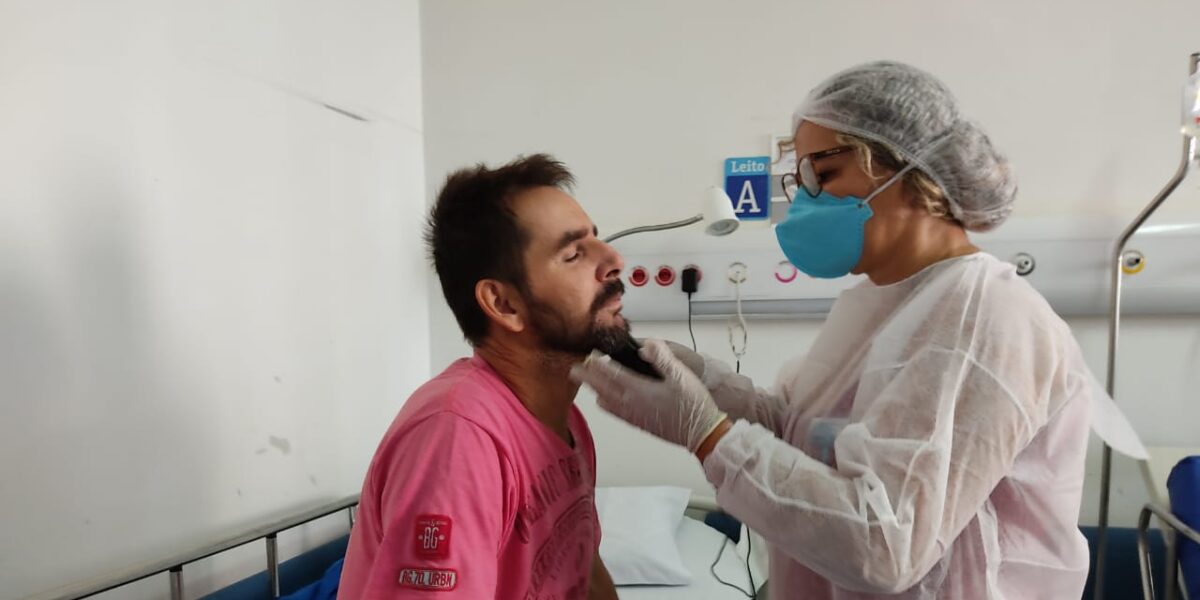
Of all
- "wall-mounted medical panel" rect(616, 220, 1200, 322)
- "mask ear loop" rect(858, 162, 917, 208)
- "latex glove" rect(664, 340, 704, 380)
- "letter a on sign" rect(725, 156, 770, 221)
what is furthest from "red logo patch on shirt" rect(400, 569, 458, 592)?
"letter a on sign" rect(725, 156, 770, 221)

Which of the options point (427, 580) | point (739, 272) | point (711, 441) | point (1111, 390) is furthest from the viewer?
point (739, 272)

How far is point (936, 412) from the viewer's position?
0.77 meters

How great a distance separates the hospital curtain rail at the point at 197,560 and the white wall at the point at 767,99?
0.72m

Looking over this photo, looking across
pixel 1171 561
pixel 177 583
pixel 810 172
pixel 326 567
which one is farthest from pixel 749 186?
pixel 177 583

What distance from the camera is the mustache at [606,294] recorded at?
3.20 ft

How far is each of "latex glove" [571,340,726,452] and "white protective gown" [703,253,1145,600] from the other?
0.18 feet

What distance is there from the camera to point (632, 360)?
3.39ft

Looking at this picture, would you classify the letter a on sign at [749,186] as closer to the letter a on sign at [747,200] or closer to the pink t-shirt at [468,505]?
the letter a on sign at [747,200]

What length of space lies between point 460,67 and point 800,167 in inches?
53.1

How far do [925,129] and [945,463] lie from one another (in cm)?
47

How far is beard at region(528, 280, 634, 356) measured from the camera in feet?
3.13

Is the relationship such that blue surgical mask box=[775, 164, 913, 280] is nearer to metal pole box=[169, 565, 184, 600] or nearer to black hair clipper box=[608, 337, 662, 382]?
black hair clipper box=[608, 337, 662, 382]

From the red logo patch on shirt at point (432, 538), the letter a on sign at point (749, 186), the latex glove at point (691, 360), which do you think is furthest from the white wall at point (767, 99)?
the red logo patch on shirt at point (432, 538)

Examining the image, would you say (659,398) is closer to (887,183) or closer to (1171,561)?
(887,183)
